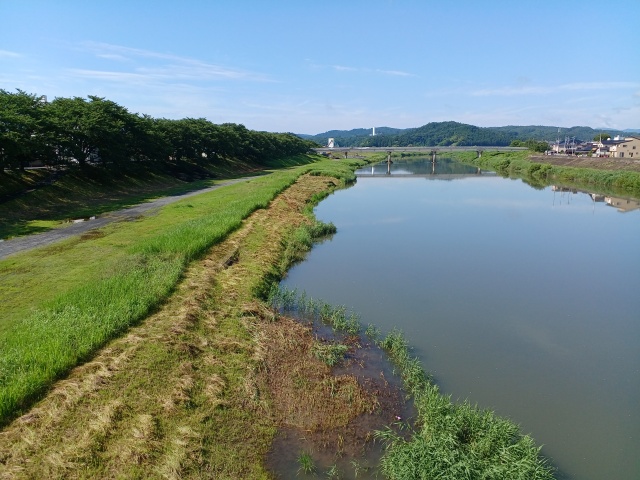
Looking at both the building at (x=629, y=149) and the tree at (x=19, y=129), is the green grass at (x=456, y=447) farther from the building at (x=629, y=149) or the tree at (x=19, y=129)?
the building at (x=629, y=149)

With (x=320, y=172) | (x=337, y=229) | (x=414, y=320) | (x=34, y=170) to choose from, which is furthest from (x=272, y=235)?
(x=320, y=172)

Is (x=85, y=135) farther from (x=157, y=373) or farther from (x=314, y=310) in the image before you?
(x=157, y=373)

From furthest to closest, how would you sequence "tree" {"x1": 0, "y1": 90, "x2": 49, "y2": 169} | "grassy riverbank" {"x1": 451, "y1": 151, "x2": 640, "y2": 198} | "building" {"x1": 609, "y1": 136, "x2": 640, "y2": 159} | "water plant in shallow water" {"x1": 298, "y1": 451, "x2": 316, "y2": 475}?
1. "building" {"x1": 609, "y1": 136, "x2": 640, "y2": 159}
2. "grassy riverbank" {"x1": 451, "y1": 151, "x2": 640, "y2": 198}
3. "tree" {"x1": 0, "y1": 90, "x2": 49, "y2": 169}
4. "water plant in shallow water" {"x1": 298, "y1": 451, "x2": 316, "y2": 475}

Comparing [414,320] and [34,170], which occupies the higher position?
[34,170]

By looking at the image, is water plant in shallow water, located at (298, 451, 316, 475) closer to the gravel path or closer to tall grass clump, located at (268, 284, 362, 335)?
tall grass clump, located at (268, 284, 362, 335)

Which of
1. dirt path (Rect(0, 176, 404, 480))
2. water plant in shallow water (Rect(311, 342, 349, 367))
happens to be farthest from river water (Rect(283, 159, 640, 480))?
dirt path (Rect(0, 176, 404, 480))

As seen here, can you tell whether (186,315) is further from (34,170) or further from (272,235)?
(34,170)
